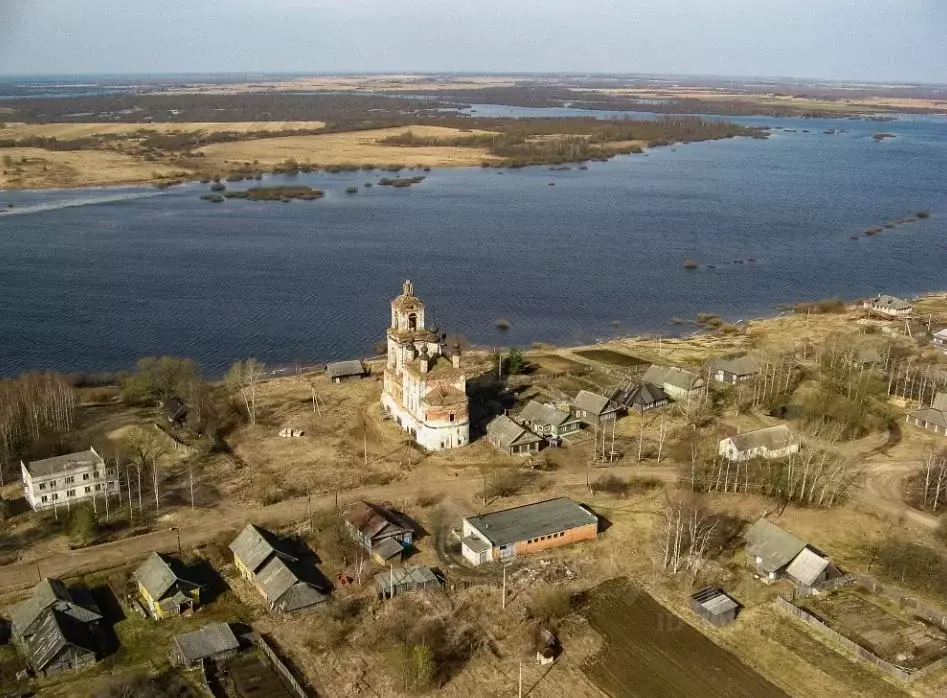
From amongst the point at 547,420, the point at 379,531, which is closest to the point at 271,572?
the point at 379,531

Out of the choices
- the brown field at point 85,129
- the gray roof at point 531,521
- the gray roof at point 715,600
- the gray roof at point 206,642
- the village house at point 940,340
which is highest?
the brown field at point 85,129

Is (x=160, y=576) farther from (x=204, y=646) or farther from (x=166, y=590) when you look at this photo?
(x=204, y=646)

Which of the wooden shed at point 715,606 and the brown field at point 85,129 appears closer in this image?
the wooden shed at point 715,606

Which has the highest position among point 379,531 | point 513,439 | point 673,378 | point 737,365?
point 737,365

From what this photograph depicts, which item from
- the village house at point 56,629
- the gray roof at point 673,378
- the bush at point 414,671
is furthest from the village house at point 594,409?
the village house at point 56,629

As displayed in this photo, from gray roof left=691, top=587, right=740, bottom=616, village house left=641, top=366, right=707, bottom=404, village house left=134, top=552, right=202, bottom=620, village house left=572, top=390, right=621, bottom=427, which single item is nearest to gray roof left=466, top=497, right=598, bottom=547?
gray roof left=691, top=587, right=740, bottom=616

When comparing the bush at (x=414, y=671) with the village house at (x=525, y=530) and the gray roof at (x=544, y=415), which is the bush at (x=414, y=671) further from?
the gray roof at (x=544, y=415)

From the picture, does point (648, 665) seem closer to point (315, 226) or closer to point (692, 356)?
point (692, 356)

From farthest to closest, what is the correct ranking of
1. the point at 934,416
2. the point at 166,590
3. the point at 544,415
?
the point at 934,416
the point at 544,415
the point at 166,590
